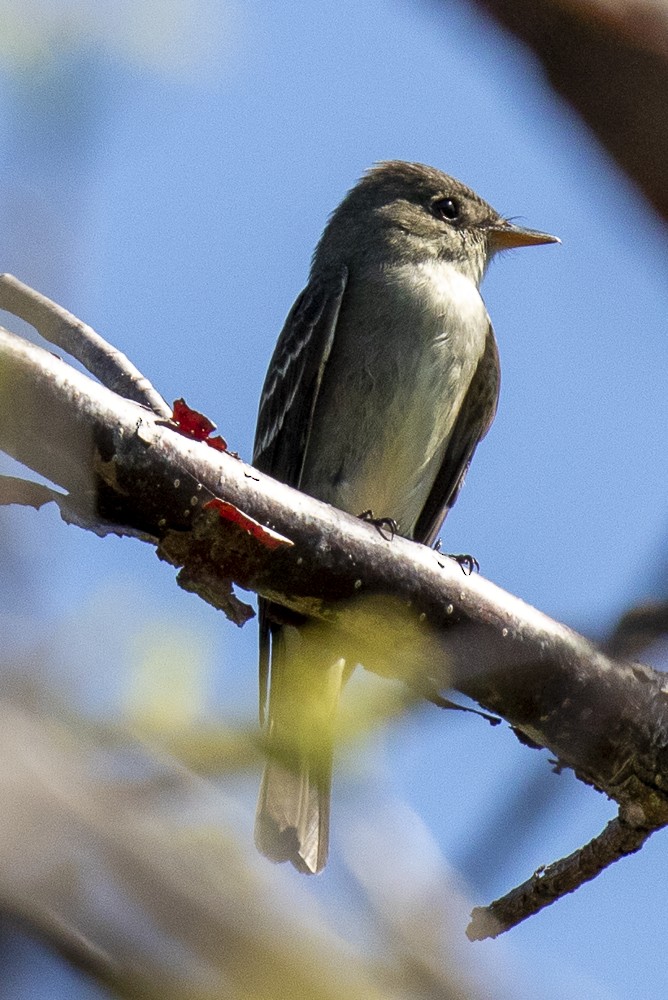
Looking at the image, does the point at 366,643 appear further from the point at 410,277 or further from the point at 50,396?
the point at 410,277

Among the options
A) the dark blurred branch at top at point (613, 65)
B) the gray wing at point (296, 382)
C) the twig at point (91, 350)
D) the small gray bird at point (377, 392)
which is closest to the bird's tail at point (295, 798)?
the small gray bird at point (377, 392)

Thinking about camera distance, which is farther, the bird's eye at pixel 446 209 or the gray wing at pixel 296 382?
the bird's eye at pixel 446 209

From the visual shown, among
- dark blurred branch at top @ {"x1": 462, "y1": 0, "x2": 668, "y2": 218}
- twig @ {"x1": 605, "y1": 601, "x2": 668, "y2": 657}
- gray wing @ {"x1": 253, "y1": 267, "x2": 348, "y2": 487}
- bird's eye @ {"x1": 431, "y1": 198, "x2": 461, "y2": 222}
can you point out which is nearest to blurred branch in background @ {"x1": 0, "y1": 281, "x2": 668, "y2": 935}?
twig @ {"x1": 605, "y1": 601, "x2": 668, "y2": 657}

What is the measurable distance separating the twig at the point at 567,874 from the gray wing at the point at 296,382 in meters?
2.69

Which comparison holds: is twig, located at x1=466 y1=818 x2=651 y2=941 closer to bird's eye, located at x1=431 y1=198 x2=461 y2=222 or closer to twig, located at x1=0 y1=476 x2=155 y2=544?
twig, located at x1=0 y1=476 x2=155 y2=544

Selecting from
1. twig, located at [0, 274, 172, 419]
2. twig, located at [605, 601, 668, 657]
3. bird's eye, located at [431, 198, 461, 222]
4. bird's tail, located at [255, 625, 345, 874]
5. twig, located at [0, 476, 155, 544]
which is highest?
bird's eye, located at [431, 198, 461, 222]

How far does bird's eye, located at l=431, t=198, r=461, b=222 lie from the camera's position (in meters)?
7.04

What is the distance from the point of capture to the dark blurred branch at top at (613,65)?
938 millimetres

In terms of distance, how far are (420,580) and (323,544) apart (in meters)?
0.34

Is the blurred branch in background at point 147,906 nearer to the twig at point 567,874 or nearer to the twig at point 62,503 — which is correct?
the twig at point 62,503

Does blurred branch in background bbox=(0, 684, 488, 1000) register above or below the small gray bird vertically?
below

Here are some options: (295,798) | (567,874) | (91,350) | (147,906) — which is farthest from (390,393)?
(147,906)

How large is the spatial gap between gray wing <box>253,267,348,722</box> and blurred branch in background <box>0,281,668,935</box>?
2.22 m

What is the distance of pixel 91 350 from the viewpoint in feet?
14.1
